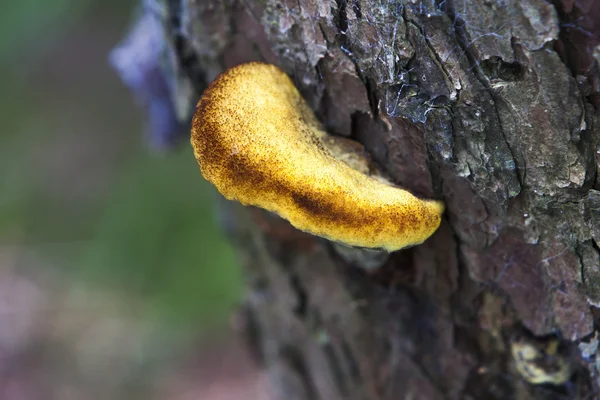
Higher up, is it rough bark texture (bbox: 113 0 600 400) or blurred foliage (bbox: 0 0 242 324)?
rough bark texture (bbox: 113 0 600 400)

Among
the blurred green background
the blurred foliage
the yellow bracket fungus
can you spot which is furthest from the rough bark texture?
the blurred foliage

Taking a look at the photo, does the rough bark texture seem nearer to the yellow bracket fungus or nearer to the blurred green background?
the yellow bracket fungus

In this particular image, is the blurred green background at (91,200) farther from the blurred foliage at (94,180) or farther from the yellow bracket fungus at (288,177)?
the yellow bracket fungus at (288,177)

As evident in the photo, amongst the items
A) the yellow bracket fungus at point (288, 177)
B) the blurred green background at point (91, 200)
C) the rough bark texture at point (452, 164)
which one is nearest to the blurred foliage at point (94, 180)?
the blurred green background at point (91, 200)

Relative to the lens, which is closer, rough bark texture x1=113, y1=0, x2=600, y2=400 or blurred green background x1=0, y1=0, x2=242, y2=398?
rough bark texture x1=113, y1=0, x2=600, y2=400

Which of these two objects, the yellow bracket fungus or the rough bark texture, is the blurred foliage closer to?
the rough bark texture

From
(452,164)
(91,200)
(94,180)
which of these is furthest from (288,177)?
(94,180)
